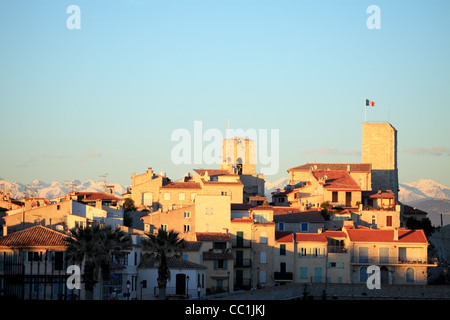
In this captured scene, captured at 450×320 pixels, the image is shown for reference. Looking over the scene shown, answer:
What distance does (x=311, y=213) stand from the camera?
97750 mm

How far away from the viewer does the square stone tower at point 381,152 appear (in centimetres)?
14238

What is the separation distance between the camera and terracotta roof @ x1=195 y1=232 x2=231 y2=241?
83125mm

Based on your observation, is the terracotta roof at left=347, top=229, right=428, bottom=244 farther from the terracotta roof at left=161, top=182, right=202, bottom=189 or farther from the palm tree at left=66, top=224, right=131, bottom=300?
the palm tree at left=66, top=224, right=131, bottom=300

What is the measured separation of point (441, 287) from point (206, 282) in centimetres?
1967

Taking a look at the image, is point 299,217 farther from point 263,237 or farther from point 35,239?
point 35,239

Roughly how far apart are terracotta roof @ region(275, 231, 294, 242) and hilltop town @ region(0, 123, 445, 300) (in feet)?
0.61

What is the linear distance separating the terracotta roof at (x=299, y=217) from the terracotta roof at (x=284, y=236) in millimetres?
4828

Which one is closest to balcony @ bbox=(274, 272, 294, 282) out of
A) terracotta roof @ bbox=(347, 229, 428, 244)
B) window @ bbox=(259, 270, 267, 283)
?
window @ bbox=(259, 270, 267, 283)

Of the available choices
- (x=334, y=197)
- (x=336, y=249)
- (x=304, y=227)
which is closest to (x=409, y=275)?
(x=336, y=249)

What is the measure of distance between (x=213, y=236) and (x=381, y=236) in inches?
659

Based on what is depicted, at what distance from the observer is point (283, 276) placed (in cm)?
8506

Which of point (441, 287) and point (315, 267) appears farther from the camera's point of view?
point (315, 267)
